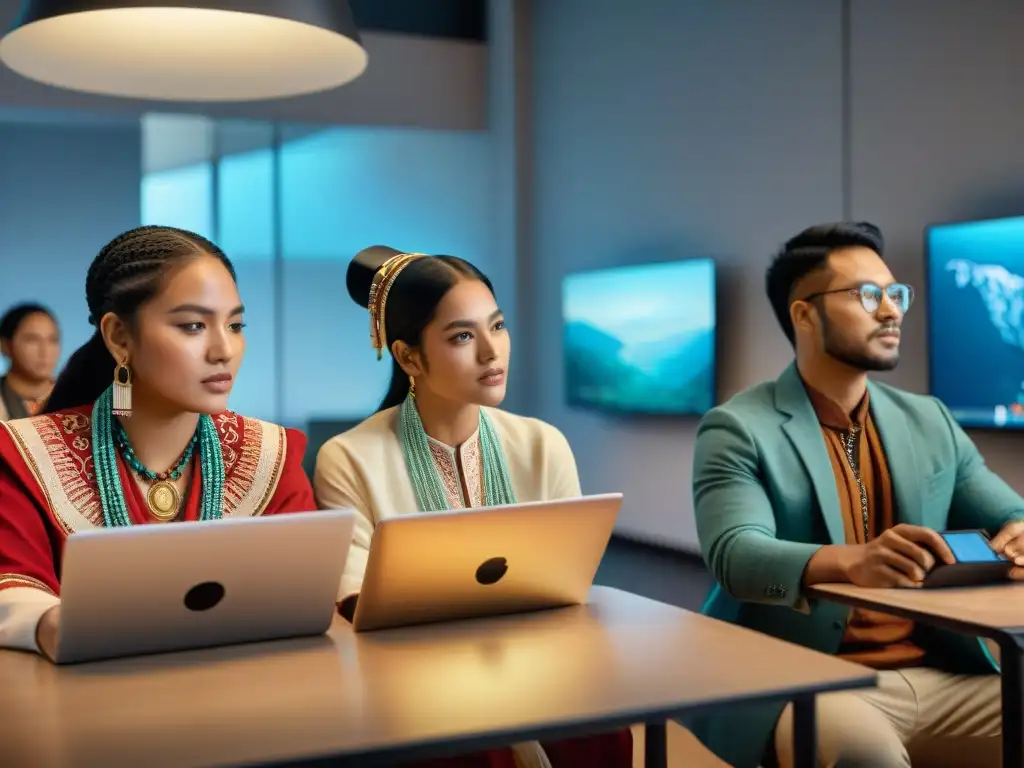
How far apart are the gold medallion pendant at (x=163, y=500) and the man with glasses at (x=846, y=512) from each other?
1044mm

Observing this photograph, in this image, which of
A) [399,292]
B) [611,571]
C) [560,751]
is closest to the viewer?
[560,751]

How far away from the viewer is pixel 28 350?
5.36 metres

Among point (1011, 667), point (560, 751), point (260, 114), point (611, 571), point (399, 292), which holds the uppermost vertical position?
point (260, 114)

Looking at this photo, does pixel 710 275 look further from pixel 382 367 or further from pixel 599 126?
pixel 382 367

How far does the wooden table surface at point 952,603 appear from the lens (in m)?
1.82

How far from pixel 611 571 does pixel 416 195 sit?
3235 millimetres

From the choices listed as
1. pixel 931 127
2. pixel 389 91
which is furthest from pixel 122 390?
pixel 389 91

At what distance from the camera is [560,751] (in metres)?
1.98

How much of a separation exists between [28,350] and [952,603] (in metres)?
4.48

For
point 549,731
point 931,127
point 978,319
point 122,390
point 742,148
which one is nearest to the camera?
point 549,731

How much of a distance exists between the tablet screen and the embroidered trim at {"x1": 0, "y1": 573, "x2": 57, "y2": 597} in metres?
1.50

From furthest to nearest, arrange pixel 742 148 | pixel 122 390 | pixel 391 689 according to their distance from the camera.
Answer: pixel 742 148 → pixel 122 390 → pixel 391 689

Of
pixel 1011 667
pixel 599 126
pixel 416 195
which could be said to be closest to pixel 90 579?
pixel 1011 667

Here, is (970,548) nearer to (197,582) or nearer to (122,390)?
(197,582)
